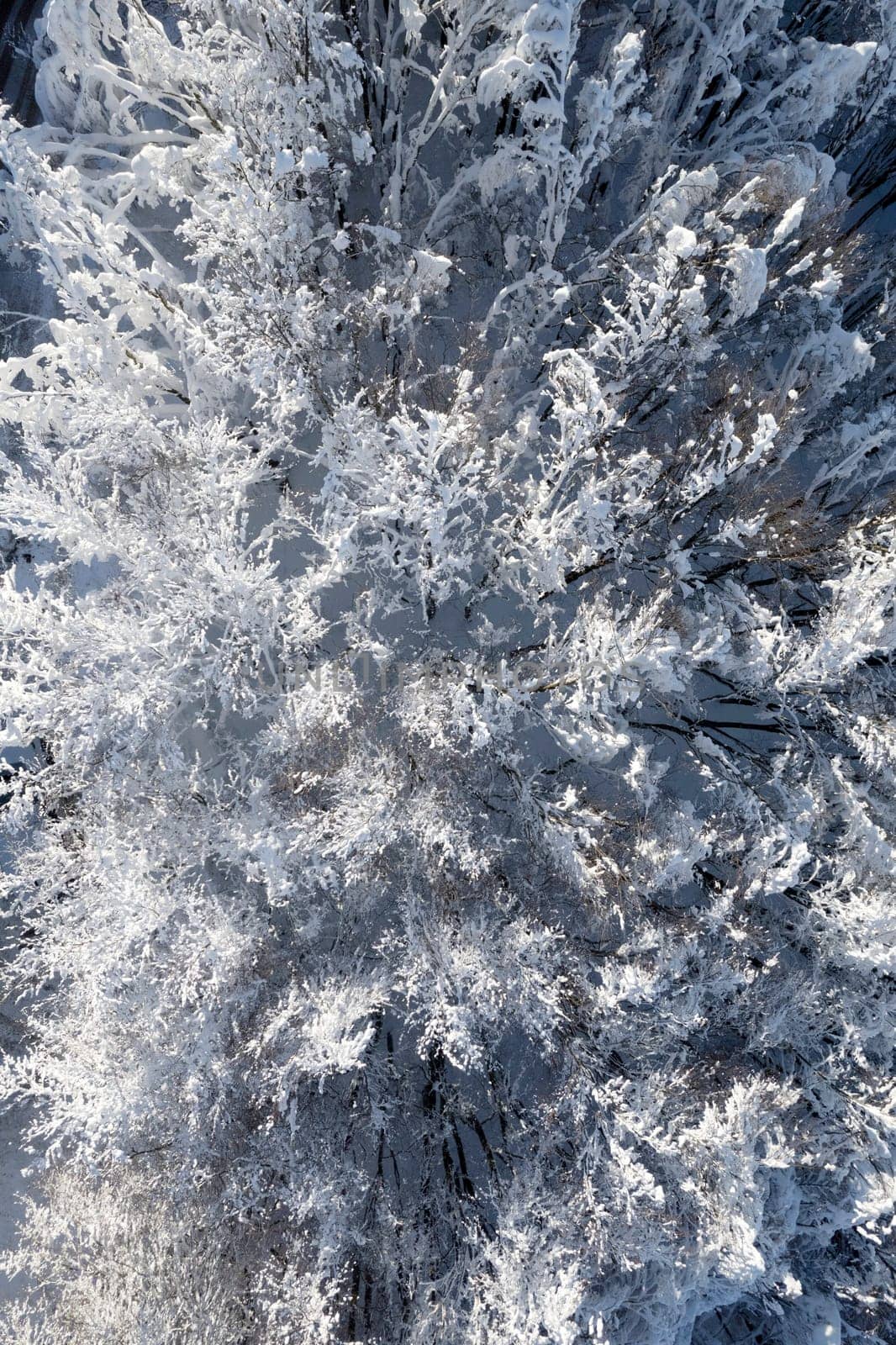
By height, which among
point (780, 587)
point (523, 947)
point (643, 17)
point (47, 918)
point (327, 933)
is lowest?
point (47, 918)

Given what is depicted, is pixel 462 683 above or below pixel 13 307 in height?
above

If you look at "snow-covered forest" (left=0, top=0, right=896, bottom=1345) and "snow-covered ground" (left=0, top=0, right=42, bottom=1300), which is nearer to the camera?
"snow-covered forest" (left=0, top=0, right=896, bottom=1345)

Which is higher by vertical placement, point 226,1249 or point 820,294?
point 820,294

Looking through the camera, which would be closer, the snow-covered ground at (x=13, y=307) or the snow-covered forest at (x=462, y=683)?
the snow-covered forest at (x=462, y=683)

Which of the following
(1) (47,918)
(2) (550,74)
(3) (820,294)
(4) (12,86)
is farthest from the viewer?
(4) (12,86)

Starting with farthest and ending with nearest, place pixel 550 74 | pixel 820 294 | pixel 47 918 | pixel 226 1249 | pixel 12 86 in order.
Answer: pixel 12 86 → pixel 47 918 → pixel 226 1249 → pixel 820 294 → pixel 550 74

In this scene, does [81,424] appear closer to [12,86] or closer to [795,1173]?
[12,86]

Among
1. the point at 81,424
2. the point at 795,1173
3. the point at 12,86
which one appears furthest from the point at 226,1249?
the point at 12,86

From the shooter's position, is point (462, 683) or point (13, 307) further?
point (13, 307)
